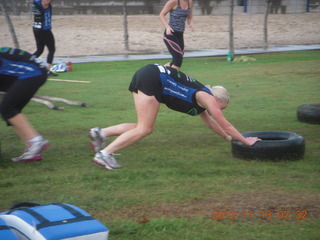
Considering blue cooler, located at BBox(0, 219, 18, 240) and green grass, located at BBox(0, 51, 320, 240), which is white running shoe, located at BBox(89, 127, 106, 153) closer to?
green grass, located at BBox(0, 51, 320, 240)

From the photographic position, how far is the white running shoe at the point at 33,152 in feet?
18.4

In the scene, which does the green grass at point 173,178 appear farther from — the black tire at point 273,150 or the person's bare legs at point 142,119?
the person's bare legs at point 142,119

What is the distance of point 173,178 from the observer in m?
5.04

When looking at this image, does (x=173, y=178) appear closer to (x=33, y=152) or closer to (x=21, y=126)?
(x=33, y=152)

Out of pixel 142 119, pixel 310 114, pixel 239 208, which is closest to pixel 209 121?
pixel 142 119

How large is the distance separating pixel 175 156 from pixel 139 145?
746mm

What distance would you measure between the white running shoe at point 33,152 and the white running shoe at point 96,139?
52 cm

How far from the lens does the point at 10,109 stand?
5.51 metres

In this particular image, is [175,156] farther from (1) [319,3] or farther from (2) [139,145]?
(1) [319,3]

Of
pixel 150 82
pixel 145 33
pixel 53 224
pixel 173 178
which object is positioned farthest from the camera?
pixel 145 33

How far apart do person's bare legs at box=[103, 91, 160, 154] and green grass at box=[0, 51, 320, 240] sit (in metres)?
0.29

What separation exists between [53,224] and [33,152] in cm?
280

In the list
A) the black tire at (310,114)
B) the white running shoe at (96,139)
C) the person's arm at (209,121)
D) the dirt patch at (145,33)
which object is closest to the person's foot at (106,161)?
the white running shoe at (96,139)

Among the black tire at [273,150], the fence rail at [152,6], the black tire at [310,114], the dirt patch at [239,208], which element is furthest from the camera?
the fence rail at [152,6]
